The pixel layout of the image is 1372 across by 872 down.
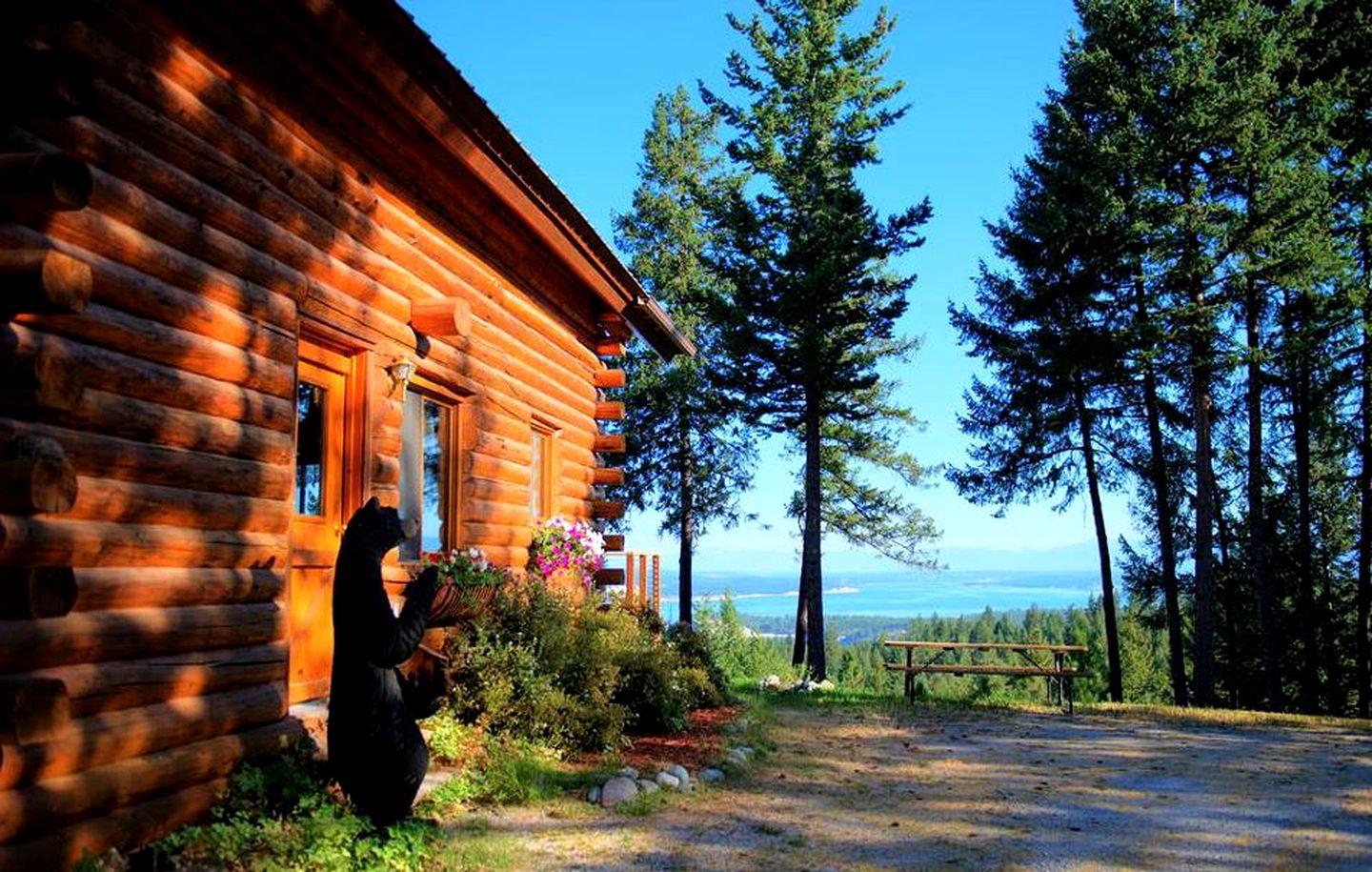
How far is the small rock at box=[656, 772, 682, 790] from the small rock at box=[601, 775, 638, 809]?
42 centimetres

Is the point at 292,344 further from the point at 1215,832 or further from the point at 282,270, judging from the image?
the point at 1215,832

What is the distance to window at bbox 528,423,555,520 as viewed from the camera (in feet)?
37.8

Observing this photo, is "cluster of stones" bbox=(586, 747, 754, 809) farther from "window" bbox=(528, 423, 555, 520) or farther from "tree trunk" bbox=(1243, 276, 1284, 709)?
"tree trunk" bbox=(1243, 276, 1284, 709)

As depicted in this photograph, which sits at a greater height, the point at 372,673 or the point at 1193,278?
the point at 1193,278

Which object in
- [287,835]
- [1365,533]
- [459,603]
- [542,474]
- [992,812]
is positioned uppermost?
[542,474]

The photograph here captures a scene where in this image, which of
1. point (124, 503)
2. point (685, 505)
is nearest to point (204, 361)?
point (124, 503)

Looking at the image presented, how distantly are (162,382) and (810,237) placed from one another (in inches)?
718

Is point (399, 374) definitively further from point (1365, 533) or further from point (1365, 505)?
point (1365, 533)

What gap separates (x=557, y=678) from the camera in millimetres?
8156

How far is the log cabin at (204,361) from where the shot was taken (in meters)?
3.92

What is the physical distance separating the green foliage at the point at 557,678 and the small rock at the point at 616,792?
90cm

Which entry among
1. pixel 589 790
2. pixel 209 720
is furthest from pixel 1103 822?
pixel 209 720

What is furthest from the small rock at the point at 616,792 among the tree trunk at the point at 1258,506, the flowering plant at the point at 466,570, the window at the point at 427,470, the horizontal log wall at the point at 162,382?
the tree trunk at the point at 1258,506

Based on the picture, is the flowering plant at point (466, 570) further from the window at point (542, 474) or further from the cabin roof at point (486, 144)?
the cabin roof at point (486, 144)
